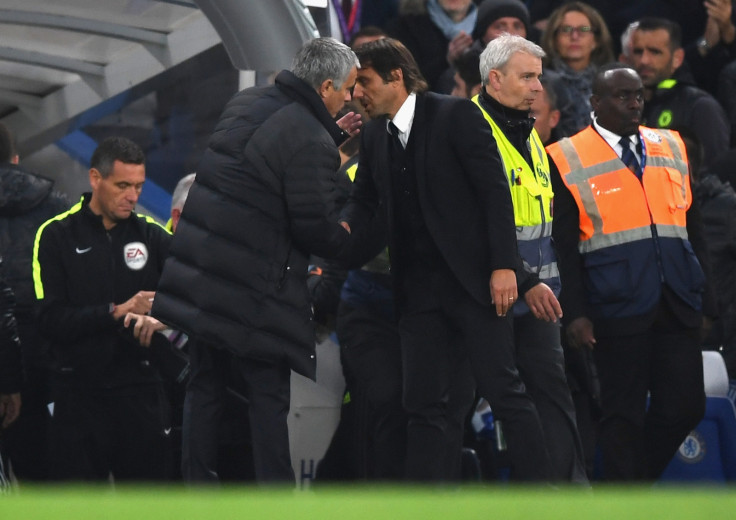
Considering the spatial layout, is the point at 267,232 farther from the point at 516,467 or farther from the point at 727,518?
the point at 727,518

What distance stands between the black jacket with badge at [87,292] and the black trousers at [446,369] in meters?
1.38

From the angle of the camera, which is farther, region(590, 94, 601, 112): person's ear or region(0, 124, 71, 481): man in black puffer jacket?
region(0, 124, 71, 481): man in black puffer jacket

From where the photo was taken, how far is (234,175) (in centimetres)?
595

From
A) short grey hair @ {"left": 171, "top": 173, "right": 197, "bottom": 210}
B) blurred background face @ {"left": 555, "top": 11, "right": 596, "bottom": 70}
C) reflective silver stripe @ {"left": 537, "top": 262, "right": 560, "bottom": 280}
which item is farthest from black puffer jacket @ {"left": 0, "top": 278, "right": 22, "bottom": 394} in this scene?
blurred background face @ {"left": 555, "top": 11, "right": 596, "bottom": 70}

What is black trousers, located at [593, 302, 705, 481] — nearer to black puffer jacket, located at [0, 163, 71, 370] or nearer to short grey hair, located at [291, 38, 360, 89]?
short grey hair, located at [291, 38, 360, 89]

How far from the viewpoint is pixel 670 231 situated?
6.96 metres

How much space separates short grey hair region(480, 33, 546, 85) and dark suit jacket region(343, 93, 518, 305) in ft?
1.00

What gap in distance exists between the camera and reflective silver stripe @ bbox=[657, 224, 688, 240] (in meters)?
6.94

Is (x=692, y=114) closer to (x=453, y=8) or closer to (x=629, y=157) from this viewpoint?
(x=453, y=8)

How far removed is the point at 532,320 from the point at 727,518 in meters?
3.85

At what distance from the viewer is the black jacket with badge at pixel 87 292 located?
6895 millimetres

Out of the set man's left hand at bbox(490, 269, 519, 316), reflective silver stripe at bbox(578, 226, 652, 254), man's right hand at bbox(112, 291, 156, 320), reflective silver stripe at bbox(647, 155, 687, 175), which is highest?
reflective silver stripe at bbox(647, 155, 687, 175)

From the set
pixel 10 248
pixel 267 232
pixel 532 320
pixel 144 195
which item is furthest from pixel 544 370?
pixel 144 195

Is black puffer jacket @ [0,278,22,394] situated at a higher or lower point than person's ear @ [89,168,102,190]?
lower
